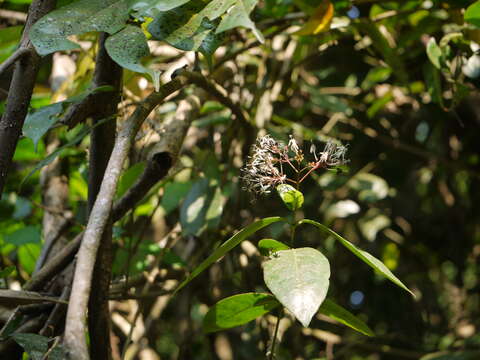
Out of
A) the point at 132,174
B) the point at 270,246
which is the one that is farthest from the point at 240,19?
the point at 132,174

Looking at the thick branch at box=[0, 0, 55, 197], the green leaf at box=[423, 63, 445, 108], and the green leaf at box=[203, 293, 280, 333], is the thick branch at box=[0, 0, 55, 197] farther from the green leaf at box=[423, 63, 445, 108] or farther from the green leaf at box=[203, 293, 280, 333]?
the green leaf at box=[423, 63, 445, 108]

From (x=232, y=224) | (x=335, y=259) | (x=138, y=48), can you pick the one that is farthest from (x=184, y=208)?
(x=335, y=259)

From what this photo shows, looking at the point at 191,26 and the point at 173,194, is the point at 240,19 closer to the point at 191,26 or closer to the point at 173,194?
the point at 191,26

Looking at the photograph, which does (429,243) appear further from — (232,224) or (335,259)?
(232,224)

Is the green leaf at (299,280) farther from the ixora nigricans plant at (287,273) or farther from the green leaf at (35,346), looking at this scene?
the green leaf at (35,346)

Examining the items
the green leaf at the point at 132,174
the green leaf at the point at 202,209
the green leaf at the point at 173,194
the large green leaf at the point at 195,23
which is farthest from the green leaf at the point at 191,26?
the green leaf at the point at 173,194
